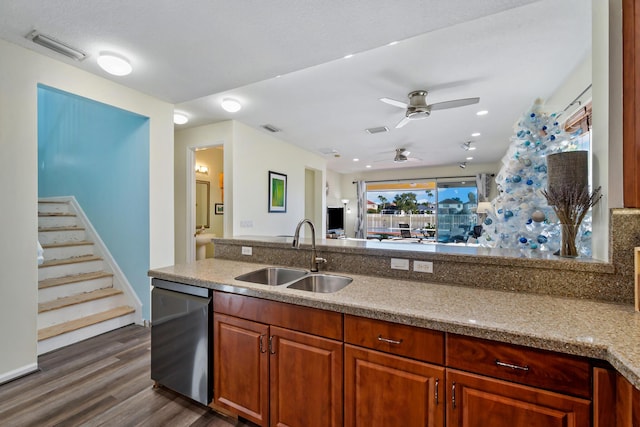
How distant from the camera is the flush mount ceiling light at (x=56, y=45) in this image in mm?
1973

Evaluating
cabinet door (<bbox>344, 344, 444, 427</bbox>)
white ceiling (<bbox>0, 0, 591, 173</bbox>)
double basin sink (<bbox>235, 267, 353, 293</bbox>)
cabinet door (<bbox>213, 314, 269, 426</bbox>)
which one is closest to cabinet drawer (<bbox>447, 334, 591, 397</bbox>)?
cabinet door (<bbox>344, 344, 444, 427</bbox>)

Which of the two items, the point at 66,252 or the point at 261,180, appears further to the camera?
the point at 261,180

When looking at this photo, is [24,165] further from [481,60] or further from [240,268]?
[481,60]

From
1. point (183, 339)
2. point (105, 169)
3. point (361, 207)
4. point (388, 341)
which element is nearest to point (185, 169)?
point (105, 169)

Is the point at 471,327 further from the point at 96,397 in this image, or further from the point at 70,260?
the point at 70,260

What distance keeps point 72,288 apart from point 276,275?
8.49 ft

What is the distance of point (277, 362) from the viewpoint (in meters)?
1.50

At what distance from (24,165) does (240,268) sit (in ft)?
6.27

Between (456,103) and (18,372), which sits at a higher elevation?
(456,103)

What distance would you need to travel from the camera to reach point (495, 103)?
3.31 m

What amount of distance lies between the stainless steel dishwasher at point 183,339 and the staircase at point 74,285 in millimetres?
1419

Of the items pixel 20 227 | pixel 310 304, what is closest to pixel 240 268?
pixel 310 304

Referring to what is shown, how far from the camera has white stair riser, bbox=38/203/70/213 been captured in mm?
3759

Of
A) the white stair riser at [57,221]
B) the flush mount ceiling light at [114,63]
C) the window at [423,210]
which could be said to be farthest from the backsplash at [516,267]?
the window at [423,210]
